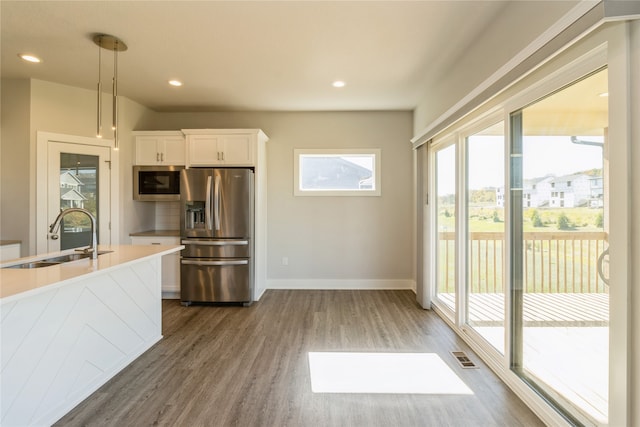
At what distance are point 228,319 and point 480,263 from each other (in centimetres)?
279

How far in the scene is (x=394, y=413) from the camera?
6.41 feet

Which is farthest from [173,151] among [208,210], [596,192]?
[596,192]

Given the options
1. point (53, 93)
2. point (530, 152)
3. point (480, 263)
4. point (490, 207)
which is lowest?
point (480, 263)

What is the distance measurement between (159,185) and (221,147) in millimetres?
1066

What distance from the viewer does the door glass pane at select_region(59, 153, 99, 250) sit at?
3.73 meters

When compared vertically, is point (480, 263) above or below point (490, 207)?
below

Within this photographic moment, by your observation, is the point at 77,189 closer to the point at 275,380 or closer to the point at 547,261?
the point at 275,380

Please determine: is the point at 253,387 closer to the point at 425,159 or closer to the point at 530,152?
the point at 530,152

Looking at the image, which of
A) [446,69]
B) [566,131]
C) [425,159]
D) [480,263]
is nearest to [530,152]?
[566,131]

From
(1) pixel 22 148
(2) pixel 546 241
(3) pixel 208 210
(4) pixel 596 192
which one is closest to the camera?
(4) pixel 596 192

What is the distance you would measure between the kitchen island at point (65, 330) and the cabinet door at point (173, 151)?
6.29 ft

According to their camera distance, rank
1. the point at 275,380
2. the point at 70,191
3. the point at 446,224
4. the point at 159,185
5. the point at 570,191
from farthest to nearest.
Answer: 1. the point at 159,185
2. the point at 70,191
3. the point at 446,224
4. the point at 275,380
5. the point at 570,191

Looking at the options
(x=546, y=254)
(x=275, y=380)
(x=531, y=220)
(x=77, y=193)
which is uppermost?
(x=77, y=193)

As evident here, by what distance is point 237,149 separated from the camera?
13.8 feet
